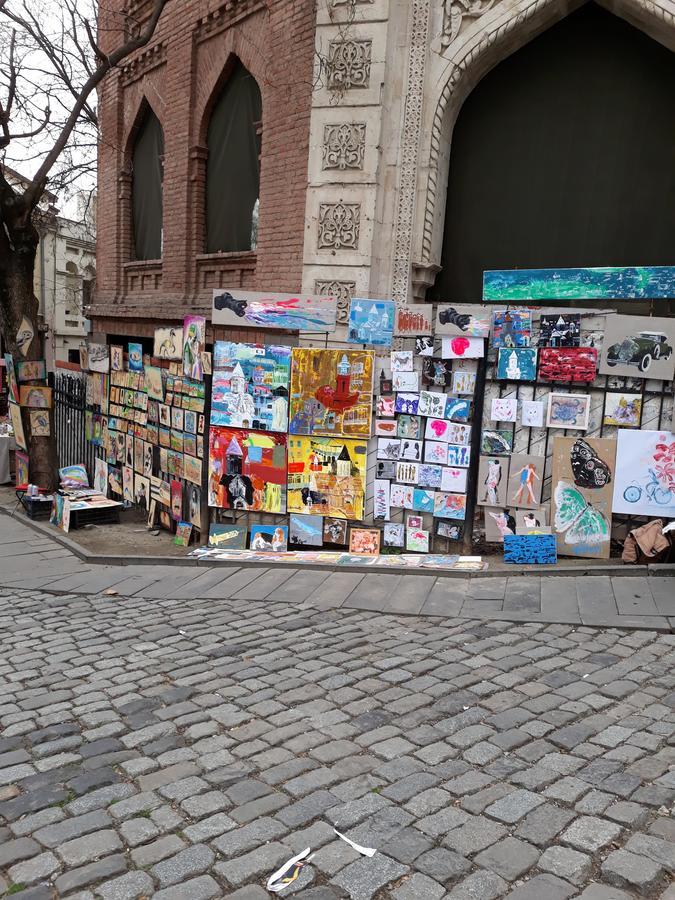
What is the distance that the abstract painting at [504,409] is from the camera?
7.61 meters

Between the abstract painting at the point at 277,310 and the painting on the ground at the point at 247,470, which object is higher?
the abstract painting at the point at 277,310

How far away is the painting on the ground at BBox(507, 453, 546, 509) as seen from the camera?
25.0 feet

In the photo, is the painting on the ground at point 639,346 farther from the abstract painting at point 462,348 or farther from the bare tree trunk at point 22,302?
the bare tree trunk at point 22,302

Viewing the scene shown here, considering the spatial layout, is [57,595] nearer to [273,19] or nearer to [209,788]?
[209,788]

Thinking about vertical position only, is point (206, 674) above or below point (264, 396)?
below

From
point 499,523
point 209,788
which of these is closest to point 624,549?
point 499,523

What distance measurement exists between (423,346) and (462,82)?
336cm

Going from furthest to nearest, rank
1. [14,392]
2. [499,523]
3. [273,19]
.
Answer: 1. [14,392]
2. [273,19]
3. [499,523]

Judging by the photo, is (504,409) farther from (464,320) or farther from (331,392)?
(331,392)

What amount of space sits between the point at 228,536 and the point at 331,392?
2.25 metres

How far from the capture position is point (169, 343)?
9945 millimetres

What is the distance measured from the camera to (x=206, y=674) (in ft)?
16.7

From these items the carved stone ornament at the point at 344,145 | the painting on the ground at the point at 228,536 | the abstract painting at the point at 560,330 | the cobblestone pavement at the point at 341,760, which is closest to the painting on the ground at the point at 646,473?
the abstract painting at the point at 560,330

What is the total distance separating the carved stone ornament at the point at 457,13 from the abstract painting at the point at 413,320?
327 cm
